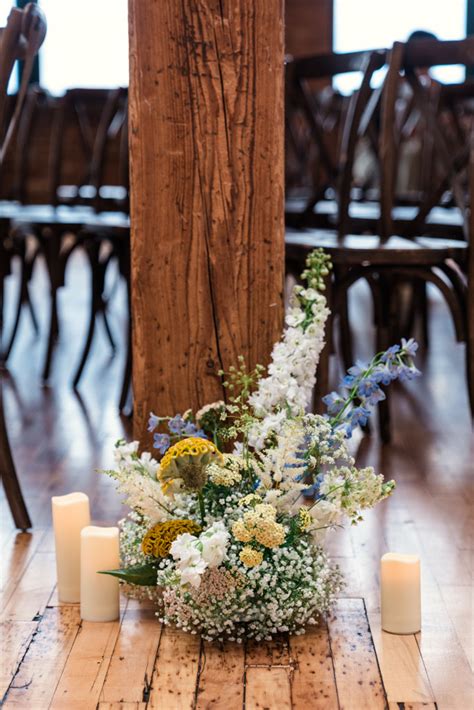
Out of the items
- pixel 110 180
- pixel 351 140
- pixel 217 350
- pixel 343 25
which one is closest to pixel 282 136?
pixel 217 350

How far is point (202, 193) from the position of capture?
196 cm

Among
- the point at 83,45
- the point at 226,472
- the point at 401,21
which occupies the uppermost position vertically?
the point at 401,21

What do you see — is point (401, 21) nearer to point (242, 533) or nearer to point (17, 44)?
point (17, 44)

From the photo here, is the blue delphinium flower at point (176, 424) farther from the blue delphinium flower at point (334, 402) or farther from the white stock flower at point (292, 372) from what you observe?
the blue delphinium flower at point (334, 402)

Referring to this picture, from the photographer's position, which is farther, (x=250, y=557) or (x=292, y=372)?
(x=292, y=372)

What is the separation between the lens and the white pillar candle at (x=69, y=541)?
1865 mm

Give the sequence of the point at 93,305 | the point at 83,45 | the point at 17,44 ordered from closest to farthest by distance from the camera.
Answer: the point at 17,44 → the point at 93,305 → the point at 83,45

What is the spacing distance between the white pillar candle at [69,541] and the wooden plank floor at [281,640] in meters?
0.04

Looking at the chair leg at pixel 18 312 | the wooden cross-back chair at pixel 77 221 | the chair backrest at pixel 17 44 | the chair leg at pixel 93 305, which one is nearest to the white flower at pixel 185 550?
the chair backrest at pixel 17 44

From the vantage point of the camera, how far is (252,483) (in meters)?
1.83

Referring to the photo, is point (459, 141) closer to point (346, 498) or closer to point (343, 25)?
point (346, 498)

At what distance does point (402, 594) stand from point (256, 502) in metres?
0.28

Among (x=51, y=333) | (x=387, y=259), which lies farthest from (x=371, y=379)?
(x=51, y=333)

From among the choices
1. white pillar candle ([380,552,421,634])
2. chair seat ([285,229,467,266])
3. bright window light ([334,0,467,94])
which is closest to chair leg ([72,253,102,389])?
chair seat ([285,229,467,266])
